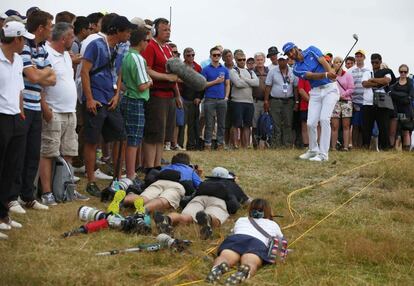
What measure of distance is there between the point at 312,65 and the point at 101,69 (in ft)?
13.9

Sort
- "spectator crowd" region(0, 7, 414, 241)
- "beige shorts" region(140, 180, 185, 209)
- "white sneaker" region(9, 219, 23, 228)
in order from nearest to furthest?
1. "white sneaker" region(9, 219, 23, 228)
2. "spectator crowd" region(0, 7, 414, 241)
3. "beige shorts" region(140, 180, 185, 209)

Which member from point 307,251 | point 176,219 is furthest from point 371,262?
point 176,219

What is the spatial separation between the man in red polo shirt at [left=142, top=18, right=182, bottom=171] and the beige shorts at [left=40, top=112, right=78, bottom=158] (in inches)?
56.6

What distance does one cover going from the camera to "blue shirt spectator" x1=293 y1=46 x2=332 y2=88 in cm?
1061

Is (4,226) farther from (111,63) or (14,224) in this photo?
(111,63)

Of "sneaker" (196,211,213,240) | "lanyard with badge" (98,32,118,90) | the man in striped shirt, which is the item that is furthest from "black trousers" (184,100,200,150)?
"sneaker" (196,211,213,240)

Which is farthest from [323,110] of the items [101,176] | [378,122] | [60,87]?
[60,87]

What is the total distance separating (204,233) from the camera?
5961mm

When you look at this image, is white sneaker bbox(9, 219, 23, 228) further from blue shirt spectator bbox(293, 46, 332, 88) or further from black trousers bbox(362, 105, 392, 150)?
black trousers bbox(362, 105, 392, 150)

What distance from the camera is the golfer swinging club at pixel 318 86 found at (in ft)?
34.7

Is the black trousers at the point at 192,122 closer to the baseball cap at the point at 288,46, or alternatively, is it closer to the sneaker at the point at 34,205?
the baseball cap at the point at 288,46

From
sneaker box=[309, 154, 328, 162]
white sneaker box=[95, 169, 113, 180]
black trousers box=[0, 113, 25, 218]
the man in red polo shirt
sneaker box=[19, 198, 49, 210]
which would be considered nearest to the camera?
black trousers box=[0, 113, 25, 218]

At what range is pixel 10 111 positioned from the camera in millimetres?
5848

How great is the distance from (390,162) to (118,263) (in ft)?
20.2
